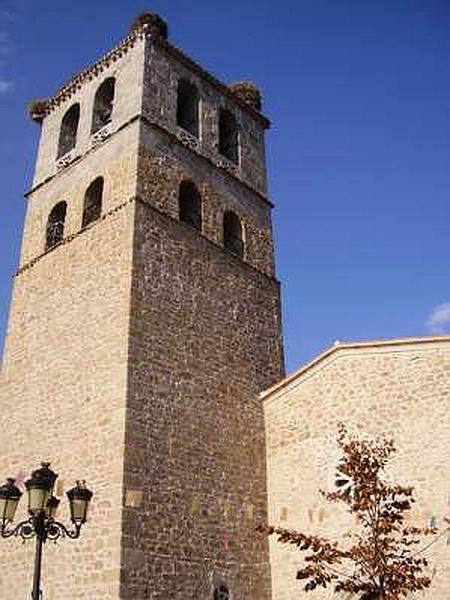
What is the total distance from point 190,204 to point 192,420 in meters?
5.44

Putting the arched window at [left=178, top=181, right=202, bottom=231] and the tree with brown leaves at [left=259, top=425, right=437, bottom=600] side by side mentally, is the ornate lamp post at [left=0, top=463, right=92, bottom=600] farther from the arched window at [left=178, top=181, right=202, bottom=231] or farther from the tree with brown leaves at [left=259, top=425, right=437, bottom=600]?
the arched window at [left=178, top=181, right=202, bottom=231]

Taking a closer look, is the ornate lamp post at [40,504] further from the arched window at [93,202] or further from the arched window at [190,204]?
the arched window at [190,204]

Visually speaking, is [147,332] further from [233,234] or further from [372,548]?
[372,548]

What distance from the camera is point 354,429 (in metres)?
13.2

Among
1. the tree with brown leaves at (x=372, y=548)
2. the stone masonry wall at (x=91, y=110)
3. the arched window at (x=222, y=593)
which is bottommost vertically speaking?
the arched window at (x=222, y=593)

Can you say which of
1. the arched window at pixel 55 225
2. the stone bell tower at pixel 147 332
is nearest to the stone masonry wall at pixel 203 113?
the stone bell tower at pixel 147 332

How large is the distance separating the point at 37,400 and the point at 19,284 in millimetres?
3496

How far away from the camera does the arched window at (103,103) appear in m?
17.6

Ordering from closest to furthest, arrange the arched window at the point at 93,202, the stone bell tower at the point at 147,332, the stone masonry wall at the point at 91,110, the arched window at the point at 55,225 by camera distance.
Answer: the stone bell tower at the point at 147,332 → the arched window at the point at 93,202 → the stone masonry wall at the point at 91,110 → the arched window at the point at 55,225

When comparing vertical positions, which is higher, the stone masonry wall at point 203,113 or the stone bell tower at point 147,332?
the stone masonry wall at point 203,113

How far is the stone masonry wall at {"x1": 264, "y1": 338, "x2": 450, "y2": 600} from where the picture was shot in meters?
12.0

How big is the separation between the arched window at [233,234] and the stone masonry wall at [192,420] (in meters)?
0.82

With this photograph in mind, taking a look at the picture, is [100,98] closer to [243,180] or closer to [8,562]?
[243,180]

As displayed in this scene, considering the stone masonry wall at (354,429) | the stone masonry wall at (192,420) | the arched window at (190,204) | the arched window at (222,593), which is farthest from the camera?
the arched window at (190,204)
